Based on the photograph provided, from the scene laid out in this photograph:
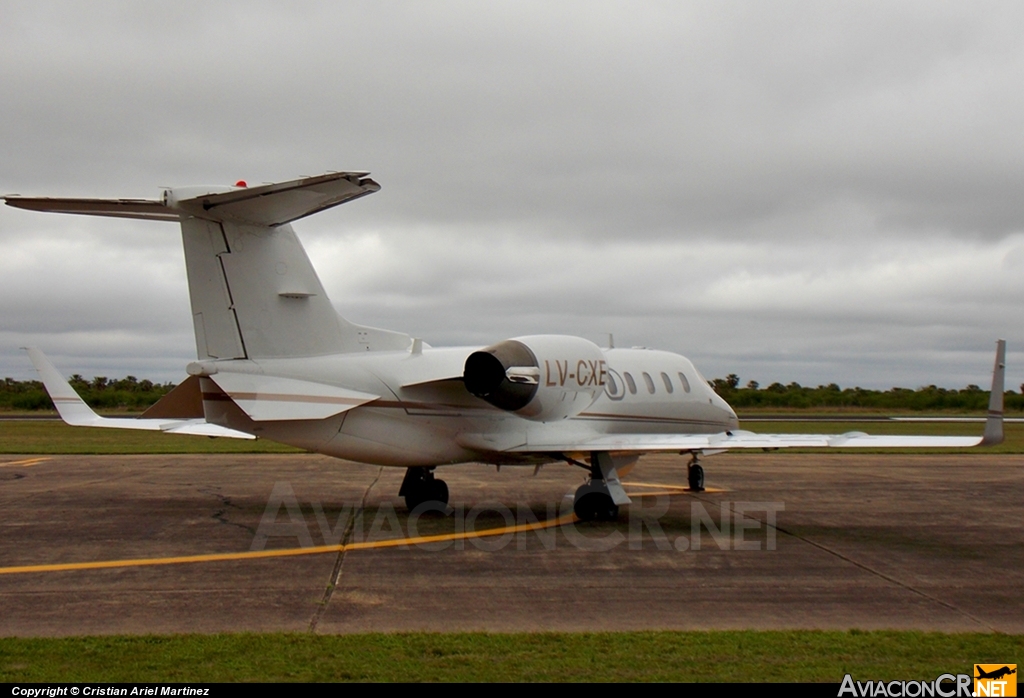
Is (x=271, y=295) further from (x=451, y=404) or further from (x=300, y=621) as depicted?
(x=300, y=621)

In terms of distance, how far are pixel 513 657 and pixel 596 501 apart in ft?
27.1

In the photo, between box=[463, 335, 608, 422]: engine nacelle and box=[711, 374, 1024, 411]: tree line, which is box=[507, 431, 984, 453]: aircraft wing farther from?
box=[711, 374, 1024, 411]: tree line

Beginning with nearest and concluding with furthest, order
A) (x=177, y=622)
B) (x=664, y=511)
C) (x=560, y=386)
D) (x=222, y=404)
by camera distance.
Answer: (x=177, y=622) → (x=222, y=404) → (x=560, y=386) → (x=664, y=511)

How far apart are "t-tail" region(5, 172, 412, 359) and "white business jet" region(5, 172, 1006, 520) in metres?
0.02

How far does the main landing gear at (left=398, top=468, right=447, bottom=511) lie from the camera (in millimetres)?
15867

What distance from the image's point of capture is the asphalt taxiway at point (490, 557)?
8812 mm

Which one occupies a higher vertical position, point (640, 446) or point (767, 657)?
point (640, 446)

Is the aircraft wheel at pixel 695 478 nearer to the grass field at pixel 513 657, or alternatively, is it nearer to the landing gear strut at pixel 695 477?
the landing gear strut at pixel 695 477

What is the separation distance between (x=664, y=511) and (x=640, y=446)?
2.76m

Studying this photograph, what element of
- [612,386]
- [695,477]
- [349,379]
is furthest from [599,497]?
[695,477]

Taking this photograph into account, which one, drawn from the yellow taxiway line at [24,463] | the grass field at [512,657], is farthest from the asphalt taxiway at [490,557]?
the yellow taxiway line at [24,463]

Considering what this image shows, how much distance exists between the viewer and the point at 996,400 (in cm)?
1195

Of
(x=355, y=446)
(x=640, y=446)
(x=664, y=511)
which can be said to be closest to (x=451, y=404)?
(x=355, y=446)

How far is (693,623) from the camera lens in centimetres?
855
